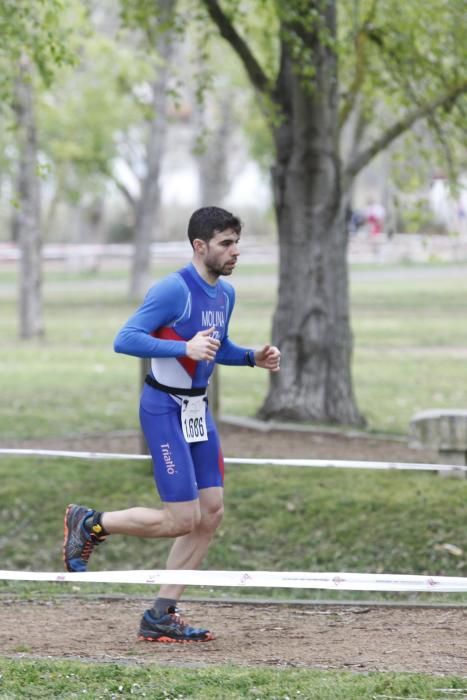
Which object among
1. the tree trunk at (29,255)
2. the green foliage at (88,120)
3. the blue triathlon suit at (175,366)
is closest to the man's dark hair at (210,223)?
the blue triathlon suit at (175,366)

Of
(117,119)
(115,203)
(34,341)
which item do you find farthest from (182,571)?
(115,203)

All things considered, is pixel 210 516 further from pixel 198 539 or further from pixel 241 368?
pixel 241 368

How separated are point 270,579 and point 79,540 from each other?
107 cm

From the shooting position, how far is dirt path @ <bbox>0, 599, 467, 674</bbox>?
20.5ft

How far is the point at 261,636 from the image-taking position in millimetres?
6922

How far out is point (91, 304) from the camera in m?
34.1

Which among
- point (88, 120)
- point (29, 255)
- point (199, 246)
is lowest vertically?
point (29, 255)

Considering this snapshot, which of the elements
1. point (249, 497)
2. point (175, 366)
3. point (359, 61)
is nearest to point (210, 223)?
point (175, 366)

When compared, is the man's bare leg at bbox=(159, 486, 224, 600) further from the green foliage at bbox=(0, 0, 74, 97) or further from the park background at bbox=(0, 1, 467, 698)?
the green foliage at bbox=(0, 0, 74, 97)

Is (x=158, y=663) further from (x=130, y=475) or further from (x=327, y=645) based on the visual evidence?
(x=130, y=475)

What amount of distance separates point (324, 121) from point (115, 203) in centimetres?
6390

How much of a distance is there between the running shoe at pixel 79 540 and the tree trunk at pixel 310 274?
24.0 feet

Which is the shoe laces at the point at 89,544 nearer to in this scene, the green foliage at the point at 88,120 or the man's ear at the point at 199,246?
the man's ear at the point at 199,246

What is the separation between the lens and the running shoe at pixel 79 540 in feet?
22.5
